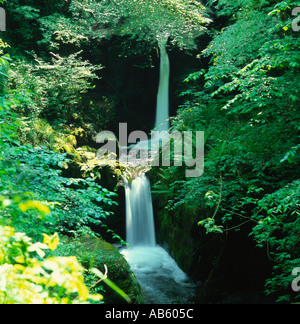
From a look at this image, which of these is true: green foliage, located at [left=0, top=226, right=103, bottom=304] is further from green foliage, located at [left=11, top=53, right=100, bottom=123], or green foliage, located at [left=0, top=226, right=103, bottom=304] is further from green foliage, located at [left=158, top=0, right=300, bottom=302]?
green foliage, located at [left=11, top=53, right=100, bottom=123]

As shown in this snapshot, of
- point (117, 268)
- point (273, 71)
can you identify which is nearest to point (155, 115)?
point (273, 71)

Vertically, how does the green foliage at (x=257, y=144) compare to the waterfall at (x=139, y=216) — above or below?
above

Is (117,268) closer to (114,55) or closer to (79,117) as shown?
(79,117)

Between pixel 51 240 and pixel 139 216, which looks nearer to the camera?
pixel 51 240

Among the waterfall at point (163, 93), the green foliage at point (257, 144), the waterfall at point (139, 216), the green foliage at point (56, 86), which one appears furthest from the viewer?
the waterfall at point (163, 93)

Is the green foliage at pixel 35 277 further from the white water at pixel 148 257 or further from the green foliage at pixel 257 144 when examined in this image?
the white water at pixel 148 257

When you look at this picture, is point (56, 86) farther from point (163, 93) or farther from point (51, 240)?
point (51, 240)

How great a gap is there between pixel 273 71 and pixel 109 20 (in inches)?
284

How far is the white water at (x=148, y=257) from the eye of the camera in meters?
6.91

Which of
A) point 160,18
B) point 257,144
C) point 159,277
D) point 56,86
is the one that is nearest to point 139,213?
point 159,277

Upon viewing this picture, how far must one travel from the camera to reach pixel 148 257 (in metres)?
8.66

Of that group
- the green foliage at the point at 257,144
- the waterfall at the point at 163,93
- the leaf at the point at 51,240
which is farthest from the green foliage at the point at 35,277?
the waterfall at the point at 163,93

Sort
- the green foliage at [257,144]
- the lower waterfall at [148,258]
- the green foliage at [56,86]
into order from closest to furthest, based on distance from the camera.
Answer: the green foliage at [257,144]
the lower waterfall at [148,258]
the green foliage at [56,86]

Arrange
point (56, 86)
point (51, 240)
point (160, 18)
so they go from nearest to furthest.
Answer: point (51, 240), point (56, 86), point (160, 18)
